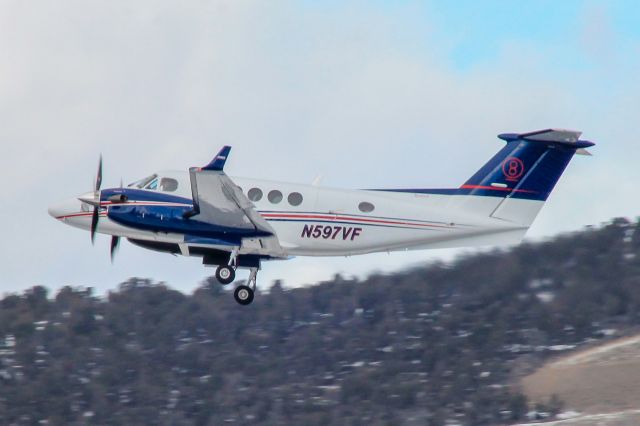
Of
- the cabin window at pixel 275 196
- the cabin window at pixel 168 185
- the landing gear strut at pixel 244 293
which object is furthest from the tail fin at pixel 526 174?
the cabin window at pixel 168 185

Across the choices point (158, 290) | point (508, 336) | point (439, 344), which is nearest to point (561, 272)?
point (508, 336)

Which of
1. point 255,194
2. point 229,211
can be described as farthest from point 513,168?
point 229,211

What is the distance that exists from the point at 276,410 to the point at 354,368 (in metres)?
5.70

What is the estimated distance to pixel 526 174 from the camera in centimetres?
2836

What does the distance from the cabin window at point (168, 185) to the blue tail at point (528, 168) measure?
747cm

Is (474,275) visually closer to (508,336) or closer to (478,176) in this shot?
(508,336)

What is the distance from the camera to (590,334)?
53.3 m

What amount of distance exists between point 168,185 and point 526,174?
902cm

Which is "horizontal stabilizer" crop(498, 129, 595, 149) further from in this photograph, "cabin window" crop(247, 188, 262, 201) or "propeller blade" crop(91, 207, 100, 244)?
"propeller blade" crop(91, 207, 100, 244)

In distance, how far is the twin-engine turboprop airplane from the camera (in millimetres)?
28078

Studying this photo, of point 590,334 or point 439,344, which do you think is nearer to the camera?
point 590,334

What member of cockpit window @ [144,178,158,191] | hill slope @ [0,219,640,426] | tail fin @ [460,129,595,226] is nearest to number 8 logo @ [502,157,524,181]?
tail fin @ [460,129,595,226]

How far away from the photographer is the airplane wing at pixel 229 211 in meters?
27.0

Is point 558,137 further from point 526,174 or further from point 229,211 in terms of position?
point 229,211
